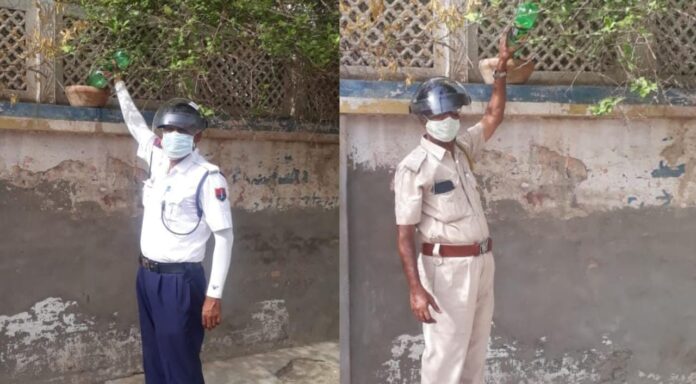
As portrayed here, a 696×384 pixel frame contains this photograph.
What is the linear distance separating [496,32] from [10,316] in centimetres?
362

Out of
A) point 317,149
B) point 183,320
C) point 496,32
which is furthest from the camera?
point 317,149

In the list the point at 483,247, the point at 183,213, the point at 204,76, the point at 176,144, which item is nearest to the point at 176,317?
the point at 183,213

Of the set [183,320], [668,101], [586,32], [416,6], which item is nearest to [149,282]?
[183,320]

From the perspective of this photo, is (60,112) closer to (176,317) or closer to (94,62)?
(94,62)

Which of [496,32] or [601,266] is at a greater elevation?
[496,32]

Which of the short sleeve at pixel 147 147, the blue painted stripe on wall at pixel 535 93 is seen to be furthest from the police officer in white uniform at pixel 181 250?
the blue painted stripe on wall at pixel 535 93

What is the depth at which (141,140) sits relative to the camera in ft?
12.7

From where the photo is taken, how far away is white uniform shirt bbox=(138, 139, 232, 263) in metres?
3.40

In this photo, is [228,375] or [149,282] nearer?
[149,282]

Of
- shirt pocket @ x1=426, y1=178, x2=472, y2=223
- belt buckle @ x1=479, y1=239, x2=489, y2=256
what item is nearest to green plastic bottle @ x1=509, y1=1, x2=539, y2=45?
shirt pocket @ x1=426, y1=178, x2=472, y2=223

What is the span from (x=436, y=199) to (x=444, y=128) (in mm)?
342

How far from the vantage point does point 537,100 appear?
4.03 meters

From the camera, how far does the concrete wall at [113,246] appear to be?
14.7ft

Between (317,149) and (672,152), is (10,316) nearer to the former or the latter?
(317,149)
